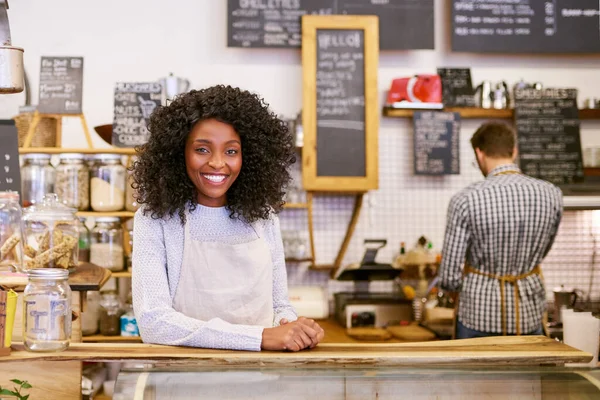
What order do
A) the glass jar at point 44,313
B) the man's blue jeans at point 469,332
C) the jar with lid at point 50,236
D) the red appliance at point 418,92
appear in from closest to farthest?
the glass jar at point 44,313, the jar with lid at point 50,236, the man's blue jeans at point 469,332, the red appliance at point 418,92

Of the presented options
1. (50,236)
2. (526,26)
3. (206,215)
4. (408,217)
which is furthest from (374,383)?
(526,26)

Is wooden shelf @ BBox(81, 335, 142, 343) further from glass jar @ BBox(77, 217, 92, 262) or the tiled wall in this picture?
the tiled wall

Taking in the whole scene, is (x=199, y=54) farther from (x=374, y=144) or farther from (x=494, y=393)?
(x=494, y=393)

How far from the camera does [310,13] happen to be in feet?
14.3

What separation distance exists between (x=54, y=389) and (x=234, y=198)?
73 centimetres

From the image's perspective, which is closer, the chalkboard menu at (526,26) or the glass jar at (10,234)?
the glass jar at (10,234)

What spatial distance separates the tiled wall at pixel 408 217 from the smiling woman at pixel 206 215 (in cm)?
234

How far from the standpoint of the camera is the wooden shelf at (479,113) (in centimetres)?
434

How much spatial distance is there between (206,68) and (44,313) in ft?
9.92

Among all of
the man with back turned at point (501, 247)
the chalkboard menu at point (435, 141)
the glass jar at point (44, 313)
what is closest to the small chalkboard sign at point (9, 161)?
the glass jar at point (44, 313)

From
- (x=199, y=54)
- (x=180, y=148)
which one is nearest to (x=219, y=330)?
(x=180, y=148)

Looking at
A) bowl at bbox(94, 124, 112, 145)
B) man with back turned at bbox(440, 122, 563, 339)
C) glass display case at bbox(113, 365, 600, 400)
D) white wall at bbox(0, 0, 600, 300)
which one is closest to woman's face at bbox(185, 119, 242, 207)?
glass display case at bbox(113, 365, 600, 400)

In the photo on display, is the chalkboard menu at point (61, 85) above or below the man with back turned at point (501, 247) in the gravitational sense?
above

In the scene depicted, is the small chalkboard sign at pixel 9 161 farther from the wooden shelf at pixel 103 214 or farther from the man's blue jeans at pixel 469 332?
the man's blue jeans at pixel 469 332
